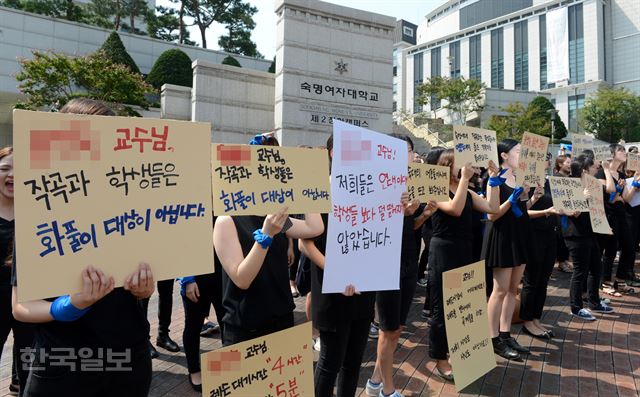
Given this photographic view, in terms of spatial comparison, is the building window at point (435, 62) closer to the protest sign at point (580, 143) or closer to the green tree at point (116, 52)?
the green tree at point (116, 52)

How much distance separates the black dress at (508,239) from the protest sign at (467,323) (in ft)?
2.12

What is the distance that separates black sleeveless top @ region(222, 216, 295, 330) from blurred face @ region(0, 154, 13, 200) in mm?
1660

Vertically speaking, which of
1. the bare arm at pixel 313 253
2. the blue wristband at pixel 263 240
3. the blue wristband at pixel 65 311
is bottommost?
the blue wristband at pixel 65 311

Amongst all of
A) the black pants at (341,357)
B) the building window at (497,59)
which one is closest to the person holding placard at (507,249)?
the black pants at (341,357)

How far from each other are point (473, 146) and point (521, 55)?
57.9m

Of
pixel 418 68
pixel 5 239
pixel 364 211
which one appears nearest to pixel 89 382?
pixel 5 239

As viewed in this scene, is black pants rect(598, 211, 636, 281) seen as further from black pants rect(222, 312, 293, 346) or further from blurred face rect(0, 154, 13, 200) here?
blurred face rect(0, 154, 13, 200)

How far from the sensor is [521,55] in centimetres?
5309

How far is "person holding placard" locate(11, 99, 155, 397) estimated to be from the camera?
1.63 m

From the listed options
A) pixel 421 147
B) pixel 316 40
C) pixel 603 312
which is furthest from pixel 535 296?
pixel 421 147

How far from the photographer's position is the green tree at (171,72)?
20312 millimetres

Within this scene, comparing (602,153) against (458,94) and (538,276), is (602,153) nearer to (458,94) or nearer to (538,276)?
(538,276)

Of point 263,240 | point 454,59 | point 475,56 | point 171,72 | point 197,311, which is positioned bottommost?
point 197,311

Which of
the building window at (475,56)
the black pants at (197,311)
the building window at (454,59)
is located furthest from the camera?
the building window at (454,59)
